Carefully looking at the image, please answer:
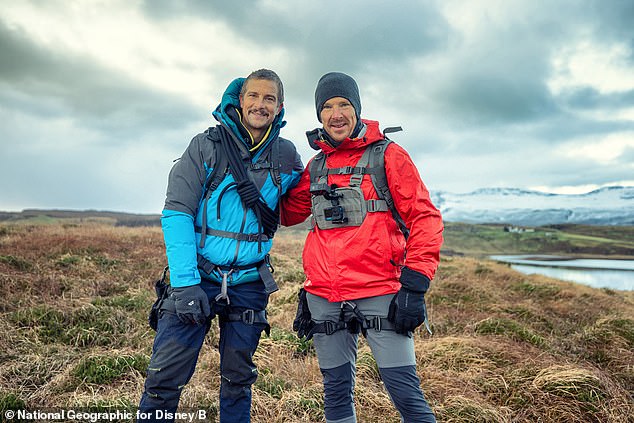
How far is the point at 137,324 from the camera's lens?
6812 mm

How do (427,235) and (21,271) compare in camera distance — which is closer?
(427,235)

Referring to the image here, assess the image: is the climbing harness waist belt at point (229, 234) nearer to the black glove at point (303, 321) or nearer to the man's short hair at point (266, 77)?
the black glove at point (303, 321)

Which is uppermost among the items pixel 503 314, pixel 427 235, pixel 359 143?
pixel 359 143

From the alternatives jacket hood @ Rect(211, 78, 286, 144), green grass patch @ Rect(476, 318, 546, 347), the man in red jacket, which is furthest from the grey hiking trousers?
green grass patch @ Rect(476, 318, 546, 347)

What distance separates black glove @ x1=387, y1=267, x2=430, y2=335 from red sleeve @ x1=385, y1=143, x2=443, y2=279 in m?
0.07

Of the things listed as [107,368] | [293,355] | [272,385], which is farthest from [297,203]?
[107,368]

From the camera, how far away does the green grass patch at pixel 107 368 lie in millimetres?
4777

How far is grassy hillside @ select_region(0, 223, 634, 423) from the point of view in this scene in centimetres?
436

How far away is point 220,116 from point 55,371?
4.23 meters

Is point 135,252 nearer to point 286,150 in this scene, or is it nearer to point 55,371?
point 55,371

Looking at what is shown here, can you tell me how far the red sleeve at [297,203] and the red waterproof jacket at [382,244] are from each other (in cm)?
57

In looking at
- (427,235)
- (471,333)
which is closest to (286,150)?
(427,235)

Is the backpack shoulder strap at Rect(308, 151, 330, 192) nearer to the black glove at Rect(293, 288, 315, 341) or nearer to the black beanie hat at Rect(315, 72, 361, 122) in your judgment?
the black beanie hat at Rect(315, 72, 361, 122)

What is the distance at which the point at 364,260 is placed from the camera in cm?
309
